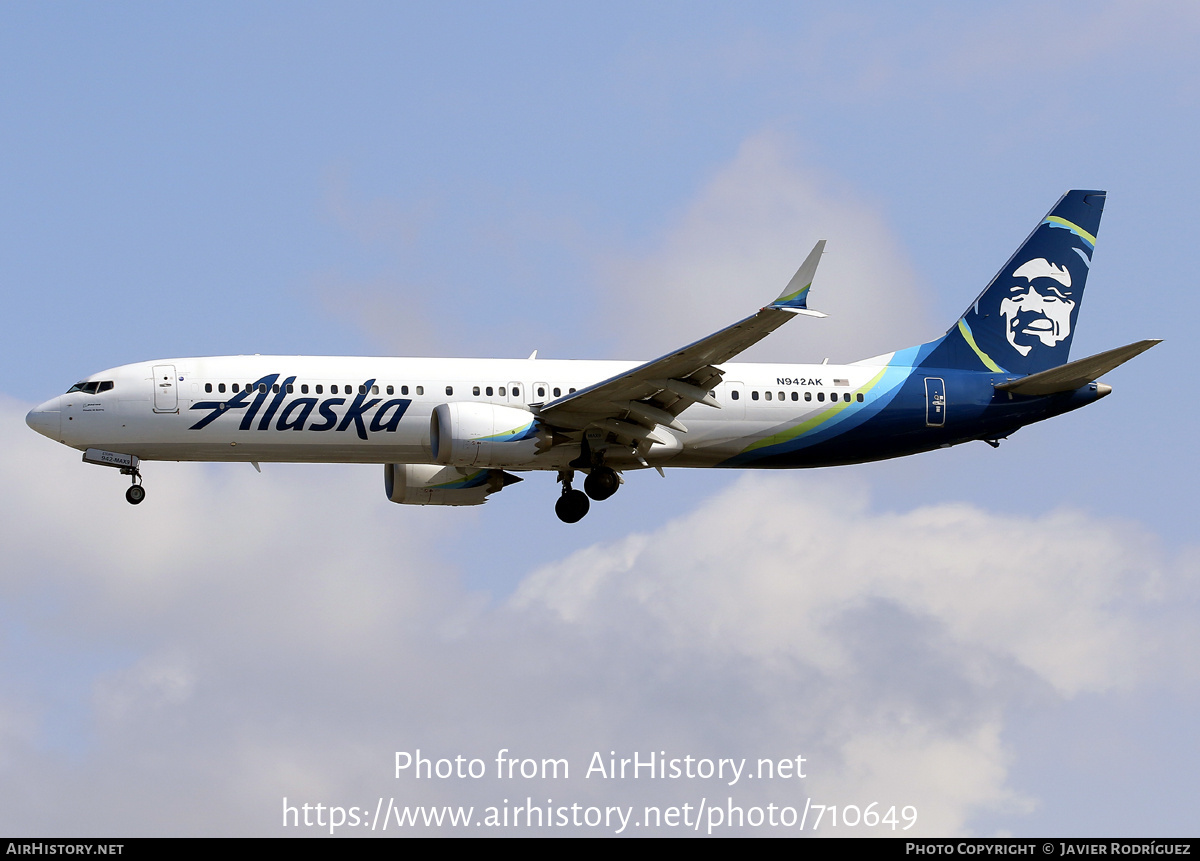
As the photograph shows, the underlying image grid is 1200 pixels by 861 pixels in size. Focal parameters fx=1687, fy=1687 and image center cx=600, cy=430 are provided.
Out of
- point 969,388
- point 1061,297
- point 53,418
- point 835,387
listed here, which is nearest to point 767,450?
point 835,387

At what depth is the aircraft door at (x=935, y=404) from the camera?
47.1 metres

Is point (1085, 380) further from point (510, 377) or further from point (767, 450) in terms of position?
point (510, 377)

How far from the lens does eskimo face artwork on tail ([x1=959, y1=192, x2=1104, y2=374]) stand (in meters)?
49.5

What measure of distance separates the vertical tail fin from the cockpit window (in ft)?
74.3

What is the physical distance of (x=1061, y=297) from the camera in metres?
50.8

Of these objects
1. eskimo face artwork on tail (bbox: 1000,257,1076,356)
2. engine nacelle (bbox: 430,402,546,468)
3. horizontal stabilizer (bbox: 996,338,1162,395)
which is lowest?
engine nacelle (bbox: 430,402,546,468)

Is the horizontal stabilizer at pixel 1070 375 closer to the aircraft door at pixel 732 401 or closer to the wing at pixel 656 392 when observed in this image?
the aircraft door at pixel 732 401

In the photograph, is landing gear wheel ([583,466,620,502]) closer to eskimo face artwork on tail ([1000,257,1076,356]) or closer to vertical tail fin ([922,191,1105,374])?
vertical tail fin ([922,191,1105,374])

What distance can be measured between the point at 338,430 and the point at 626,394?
24.5 feet

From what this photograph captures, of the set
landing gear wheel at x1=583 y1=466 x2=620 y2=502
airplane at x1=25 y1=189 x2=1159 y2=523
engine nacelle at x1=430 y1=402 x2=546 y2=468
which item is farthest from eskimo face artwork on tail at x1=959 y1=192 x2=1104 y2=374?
engine nacelle at x1=430 y1=402 x2=546 y2=468

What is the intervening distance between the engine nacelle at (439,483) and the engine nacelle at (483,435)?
18.4ft

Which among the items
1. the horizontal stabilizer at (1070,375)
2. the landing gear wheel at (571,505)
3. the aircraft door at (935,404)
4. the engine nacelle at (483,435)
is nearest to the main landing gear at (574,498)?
the landing gear wheel at (571,505)

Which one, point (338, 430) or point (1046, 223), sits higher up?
point (1046, 223)

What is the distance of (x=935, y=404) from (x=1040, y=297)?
616cm
